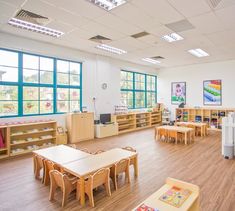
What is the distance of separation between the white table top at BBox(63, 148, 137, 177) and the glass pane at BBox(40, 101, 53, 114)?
3541mm

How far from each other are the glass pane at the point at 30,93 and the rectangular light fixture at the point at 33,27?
1820mm

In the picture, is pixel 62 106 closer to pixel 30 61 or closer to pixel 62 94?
pixel 62 94

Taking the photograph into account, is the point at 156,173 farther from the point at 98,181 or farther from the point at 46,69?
the point at 46,69

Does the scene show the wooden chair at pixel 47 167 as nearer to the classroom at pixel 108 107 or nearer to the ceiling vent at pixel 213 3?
the classroom at pixel 108 107

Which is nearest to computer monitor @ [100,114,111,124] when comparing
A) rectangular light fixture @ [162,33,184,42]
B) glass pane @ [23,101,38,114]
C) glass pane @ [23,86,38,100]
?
glass pane @ [23,101,38,114]

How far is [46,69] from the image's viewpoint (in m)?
6.16

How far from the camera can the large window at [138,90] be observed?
367 inches

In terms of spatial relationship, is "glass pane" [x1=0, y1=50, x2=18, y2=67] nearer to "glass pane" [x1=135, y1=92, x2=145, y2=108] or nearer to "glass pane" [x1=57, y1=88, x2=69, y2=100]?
"glass pane" [x1=57, y1=88, x2=69, y2=100]

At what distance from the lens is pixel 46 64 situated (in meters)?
6.17

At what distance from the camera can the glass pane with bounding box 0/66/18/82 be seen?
5163mm

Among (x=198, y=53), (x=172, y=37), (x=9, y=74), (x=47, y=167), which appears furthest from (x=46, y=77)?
(x=198, y=53)

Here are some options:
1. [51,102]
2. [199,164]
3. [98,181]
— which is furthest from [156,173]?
[51,102]

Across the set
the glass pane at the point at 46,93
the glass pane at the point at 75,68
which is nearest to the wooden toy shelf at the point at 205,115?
the glass pane at the point at 75,68

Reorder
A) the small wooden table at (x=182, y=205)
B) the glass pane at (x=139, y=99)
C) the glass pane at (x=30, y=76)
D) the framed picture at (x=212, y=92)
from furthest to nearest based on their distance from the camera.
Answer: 1. the glass pane at (x=139, y=99)
2. the framed picture at (x=212, y=92)
3. the glass pane at (x=30, y=76)
4. the small wooden table at (x=182, y=205)
